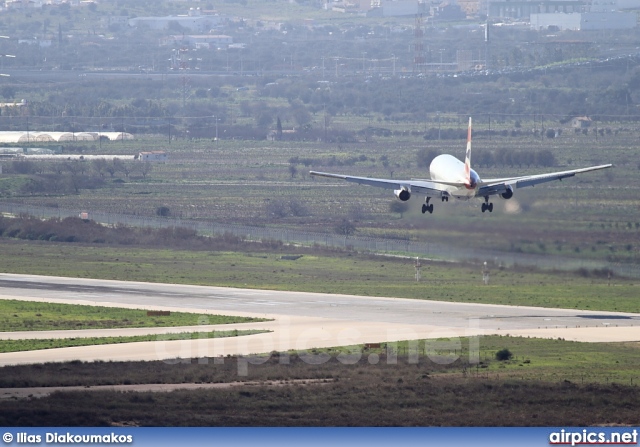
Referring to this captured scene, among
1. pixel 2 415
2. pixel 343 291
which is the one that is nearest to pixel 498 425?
pixel 2 415

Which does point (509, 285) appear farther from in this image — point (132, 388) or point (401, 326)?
point (132, 388)

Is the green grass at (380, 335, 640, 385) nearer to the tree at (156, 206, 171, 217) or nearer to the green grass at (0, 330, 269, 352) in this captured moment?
the green grass at (0, 330, 269, 352)

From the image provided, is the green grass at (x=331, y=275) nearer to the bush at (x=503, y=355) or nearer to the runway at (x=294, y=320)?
the runway at (x=294, y=320)

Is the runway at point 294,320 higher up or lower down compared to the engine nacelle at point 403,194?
lower down

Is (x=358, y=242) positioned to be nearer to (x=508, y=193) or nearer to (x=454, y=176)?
(x=454, y=176)

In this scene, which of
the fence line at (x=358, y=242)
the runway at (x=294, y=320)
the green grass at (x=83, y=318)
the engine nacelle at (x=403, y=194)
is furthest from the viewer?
the fence line at (x=358, y=242)

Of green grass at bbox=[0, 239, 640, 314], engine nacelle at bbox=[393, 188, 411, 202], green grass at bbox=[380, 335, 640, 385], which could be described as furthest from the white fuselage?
green grass at bbox=[380, 335, 640, 385]

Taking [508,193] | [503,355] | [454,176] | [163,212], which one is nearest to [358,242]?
[163,212]

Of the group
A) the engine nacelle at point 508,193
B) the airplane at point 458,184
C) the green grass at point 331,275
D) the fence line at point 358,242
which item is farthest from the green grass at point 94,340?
the fence line at point 358,242
